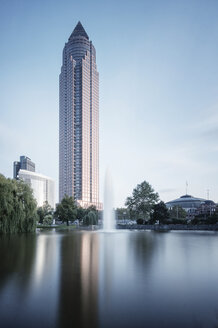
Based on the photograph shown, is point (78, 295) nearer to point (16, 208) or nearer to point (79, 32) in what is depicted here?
point (16, 208)

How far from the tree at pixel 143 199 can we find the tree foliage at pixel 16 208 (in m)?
39.2

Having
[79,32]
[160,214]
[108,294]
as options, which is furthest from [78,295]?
[79,32]

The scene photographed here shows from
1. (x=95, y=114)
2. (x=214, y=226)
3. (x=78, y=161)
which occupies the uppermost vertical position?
(x=95, y=114)

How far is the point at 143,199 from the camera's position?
240ft

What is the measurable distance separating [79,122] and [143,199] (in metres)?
103

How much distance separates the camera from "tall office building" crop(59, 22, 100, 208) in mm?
161250

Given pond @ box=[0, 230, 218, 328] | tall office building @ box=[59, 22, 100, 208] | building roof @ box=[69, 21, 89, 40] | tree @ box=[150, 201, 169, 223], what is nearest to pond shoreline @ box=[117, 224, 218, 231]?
tree @ box=[150, 201, 169, 223]

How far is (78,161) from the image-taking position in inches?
6358

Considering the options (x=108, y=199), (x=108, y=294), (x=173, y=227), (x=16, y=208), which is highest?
(x=108, y=199)

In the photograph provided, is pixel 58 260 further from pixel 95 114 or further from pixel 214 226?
pixel 95 114

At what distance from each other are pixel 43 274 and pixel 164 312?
5661 mm

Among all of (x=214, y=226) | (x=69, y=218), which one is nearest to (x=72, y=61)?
(x=69, y=218)

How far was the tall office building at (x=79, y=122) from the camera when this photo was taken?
16125 cm

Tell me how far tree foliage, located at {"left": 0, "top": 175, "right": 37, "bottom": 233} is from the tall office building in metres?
116
